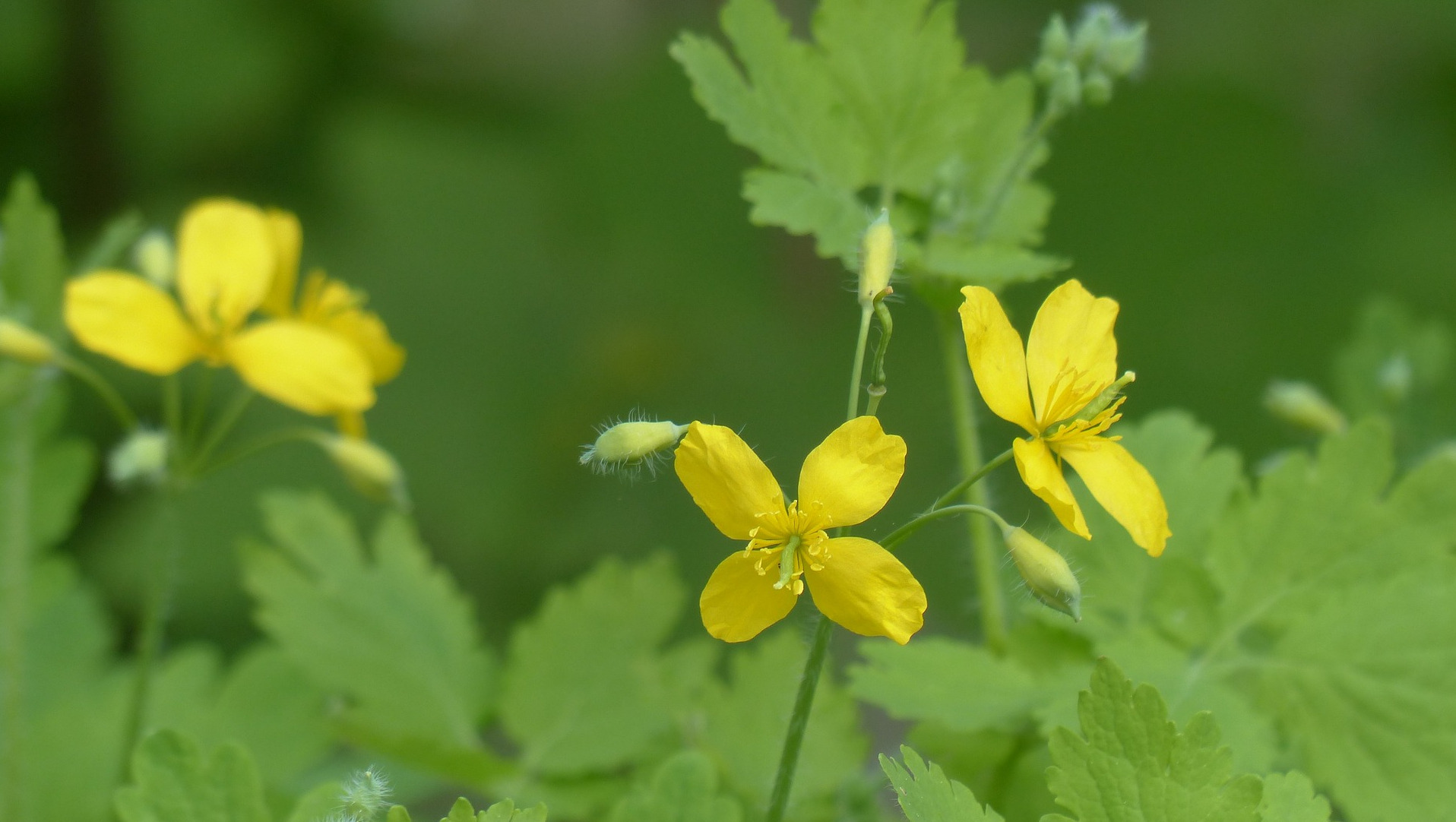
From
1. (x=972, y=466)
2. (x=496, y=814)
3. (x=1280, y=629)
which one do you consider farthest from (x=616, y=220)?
(x=496, y=814)

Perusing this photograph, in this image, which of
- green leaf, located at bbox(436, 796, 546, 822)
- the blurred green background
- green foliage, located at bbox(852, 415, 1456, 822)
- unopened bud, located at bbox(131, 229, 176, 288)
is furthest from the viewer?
the blurred green background

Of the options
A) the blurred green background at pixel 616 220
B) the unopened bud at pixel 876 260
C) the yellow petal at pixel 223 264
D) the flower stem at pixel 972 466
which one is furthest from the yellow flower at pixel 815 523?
the blurred green background at pixel 616 220

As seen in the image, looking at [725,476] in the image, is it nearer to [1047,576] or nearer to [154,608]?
[1047,576]

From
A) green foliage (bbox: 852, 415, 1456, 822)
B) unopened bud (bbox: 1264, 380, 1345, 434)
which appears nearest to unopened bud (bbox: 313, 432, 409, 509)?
green foliage (bbox: 852, 415, 1456, 822)

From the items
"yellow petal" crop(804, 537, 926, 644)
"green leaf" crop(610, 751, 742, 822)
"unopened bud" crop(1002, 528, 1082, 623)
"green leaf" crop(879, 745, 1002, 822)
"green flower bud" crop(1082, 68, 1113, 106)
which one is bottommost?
"green leaf" crop(610, 751, 742, 822)

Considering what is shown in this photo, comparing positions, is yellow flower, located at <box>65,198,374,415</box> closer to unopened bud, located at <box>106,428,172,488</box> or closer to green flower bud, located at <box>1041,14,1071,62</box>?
unopened bud, located at <box>106,428,172,488</box>

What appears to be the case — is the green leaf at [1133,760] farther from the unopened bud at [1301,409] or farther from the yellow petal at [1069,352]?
the unopened bud at [1301,409]

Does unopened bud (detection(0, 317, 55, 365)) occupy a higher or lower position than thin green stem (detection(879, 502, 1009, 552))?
lower

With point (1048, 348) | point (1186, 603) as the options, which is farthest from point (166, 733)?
point (1186, 603)
